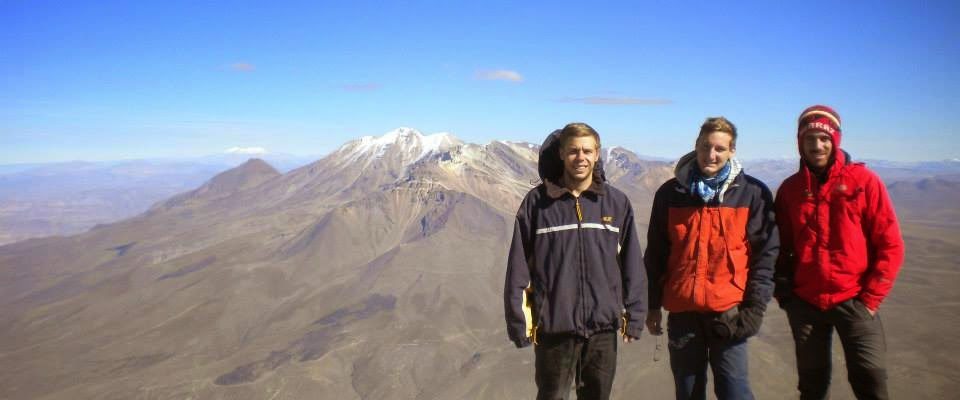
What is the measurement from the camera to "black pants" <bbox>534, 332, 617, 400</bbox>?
4.51 metres

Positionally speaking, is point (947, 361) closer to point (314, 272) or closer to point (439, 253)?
point (439, 253)

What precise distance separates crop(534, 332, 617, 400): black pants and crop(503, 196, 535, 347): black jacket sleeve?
221 mm

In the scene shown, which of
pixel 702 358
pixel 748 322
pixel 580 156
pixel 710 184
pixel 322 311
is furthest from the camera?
pixel 322 311

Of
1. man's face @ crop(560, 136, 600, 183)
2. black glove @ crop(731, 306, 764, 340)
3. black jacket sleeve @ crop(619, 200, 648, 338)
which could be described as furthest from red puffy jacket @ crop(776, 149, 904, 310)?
man's face @ crop(560, 136, 600, 183)

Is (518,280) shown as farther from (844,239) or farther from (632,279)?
(844,239)

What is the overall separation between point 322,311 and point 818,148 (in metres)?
124

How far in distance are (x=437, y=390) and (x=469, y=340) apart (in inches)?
810

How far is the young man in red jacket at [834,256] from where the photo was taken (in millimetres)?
4434

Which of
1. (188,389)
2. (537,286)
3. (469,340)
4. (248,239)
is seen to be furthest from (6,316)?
(537,286)

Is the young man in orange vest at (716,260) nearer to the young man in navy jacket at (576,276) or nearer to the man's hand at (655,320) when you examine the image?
the man's hand at (655,320)

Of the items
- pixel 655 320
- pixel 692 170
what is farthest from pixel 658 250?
pixel 692 170

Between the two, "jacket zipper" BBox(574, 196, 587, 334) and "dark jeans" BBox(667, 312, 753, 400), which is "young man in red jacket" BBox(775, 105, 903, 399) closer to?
"dark jeans" BBox(667, 312, 753, 400)

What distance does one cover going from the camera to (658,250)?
487cm

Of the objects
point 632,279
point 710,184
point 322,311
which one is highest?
point 710,184
